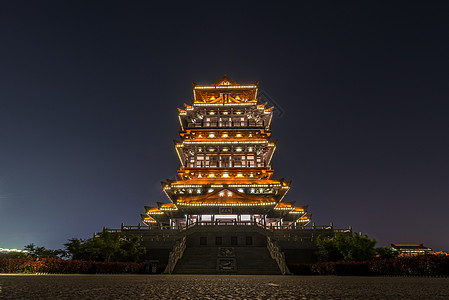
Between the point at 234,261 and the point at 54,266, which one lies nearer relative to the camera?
the point at 54,266

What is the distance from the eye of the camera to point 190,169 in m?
42.3

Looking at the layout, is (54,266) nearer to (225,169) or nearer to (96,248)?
(96,248)

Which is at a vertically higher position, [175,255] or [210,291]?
[210,291]

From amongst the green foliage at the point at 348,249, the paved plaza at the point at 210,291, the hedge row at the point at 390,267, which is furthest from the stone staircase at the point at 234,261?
the paved plaza at the point at 210,291

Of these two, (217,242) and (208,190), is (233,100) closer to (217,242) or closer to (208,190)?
(208,190)

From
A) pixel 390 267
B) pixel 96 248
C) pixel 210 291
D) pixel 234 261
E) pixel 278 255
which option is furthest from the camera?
pixel 278 255

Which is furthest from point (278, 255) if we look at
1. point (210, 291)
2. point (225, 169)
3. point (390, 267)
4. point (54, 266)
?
point (225, 169)

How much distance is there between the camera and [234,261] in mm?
22766

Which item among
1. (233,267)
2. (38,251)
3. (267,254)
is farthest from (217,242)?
(38,251)

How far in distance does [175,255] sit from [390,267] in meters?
14.3

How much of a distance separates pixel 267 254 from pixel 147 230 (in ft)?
38.7

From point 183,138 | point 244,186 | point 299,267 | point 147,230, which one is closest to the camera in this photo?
point 299,267

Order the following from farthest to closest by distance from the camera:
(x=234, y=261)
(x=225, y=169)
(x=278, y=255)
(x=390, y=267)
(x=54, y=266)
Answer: (x=225, y=169) → (x=278, y=255) → (x=234, y=261) → (x=54, y=266) → (x=390, y=267)

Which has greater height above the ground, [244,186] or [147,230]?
[244,186]
